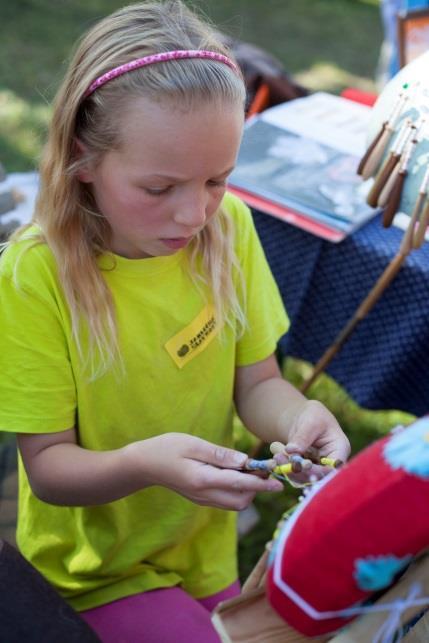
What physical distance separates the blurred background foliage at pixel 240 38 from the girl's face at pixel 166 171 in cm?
240

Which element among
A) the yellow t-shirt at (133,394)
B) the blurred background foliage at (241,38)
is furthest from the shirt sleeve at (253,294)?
the blurred background foliage at (241,38)

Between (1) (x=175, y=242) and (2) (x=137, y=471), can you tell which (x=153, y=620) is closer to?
(2) (x=137, y=471)

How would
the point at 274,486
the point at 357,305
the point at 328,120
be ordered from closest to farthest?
the point at 274,486 → the point at 357,305 → the point at 328,120

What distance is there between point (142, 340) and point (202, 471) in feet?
0.89

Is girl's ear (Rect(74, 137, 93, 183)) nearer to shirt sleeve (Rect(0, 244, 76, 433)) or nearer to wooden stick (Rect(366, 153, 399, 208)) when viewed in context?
shirt sleeve (Rect(0, 244, 76, 433))

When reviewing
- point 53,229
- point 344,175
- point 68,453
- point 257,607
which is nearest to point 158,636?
point 68,453

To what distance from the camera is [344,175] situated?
64.6 inches

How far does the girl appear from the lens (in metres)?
0.94

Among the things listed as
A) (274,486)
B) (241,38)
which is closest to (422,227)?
(274,486)

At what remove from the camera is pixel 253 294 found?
1231 mm

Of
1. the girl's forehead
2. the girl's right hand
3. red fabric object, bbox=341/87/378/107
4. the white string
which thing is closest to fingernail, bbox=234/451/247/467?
the girl's right hand

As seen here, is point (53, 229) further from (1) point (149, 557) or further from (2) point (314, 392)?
(2) point (314, 392)

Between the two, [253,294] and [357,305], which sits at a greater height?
[253,294]

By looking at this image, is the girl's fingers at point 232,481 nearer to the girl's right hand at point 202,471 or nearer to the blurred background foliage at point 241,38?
the girl's right hand at point 202,471
